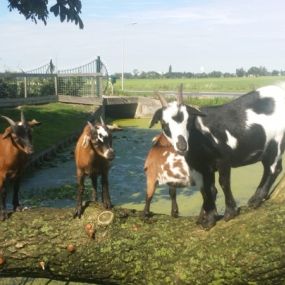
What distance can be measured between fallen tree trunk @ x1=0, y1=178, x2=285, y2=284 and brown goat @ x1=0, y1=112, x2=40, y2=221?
1035 millimetres

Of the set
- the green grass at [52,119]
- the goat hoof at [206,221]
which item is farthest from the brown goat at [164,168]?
the green grass at [52,119]

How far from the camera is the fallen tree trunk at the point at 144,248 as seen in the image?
4.20 meters

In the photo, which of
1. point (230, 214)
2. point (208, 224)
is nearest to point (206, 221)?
point (208, 224)

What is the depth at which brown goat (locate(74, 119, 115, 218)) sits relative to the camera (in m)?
5.91

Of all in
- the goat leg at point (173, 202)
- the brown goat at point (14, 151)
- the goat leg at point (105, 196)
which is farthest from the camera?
the goat leg at point (173, 202)

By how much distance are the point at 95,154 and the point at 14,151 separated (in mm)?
1015

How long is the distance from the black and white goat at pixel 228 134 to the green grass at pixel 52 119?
534 inches

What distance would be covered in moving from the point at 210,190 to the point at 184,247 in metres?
0.80

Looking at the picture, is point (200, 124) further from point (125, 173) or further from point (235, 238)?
point (125, 173)

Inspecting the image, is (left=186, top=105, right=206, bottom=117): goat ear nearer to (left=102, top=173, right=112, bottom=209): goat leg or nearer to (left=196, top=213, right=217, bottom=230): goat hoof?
(left=196, top=213, right=217, bottom=230): goat hoof

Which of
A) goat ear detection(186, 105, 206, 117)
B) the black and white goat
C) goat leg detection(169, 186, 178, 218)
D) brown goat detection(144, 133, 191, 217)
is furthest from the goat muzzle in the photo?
goat leg detection(169, 186, 178, 218)

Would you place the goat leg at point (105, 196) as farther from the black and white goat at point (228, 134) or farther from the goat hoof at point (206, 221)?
the goat hoof at point (206, 221)

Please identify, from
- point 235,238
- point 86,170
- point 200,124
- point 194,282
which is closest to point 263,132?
point 200,124

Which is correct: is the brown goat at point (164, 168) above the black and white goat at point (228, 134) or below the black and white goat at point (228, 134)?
below
